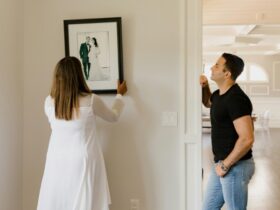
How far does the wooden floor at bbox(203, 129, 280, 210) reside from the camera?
3814 mm

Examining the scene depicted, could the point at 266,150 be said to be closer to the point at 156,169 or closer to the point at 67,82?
the point at 156,169

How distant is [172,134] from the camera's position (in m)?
2.44

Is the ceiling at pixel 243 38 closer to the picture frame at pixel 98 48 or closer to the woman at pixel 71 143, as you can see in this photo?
the picture frame at pixel 98 48

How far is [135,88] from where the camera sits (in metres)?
2.45

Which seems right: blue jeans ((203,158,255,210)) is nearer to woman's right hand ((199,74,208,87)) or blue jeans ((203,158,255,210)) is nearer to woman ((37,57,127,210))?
woman's right hand ((199,74,208,87))

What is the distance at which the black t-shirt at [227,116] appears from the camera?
189cm

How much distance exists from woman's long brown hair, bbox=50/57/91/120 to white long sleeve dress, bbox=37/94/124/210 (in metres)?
0.04

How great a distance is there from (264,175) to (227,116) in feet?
11.5

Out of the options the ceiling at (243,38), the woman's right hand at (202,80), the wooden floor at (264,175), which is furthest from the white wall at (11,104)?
the ceiling at (243,38)

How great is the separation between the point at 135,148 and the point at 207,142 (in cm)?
604

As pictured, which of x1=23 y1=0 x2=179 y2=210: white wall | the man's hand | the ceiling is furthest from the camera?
the ceiling

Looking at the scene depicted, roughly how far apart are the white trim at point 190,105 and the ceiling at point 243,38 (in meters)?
2.95

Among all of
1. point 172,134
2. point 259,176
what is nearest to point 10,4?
point 172,134

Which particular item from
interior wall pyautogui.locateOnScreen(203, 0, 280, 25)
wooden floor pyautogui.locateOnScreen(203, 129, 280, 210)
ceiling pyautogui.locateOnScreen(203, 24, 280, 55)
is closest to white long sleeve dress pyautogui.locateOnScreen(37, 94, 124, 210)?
wooden floor pyautogui.locateOnScreen(203, 129, 280, 210)
